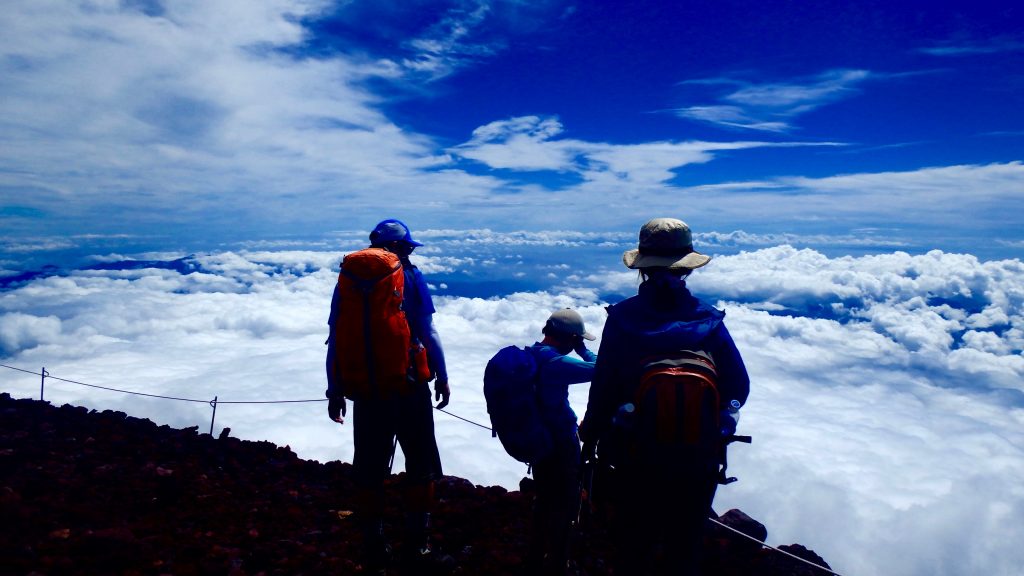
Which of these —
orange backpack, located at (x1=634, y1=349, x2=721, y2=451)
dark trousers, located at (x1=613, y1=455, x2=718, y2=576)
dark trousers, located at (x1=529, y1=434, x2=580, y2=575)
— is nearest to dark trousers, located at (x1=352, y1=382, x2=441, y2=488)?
dark trousers, located at (x1=529, y1=434, x2=580, y2=575)

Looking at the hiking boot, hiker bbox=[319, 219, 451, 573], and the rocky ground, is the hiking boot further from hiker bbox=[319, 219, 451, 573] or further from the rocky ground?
the rocky ground

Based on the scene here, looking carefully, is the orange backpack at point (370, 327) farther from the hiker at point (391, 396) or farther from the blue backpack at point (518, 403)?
the blue backpack at point (518, 403)

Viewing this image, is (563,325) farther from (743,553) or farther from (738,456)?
(738,456)

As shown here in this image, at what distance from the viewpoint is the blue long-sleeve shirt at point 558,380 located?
354cm

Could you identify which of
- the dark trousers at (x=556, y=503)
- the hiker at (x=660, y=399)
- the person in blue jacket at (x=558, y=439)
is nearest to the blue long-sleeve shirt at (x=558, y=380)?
the person in blue jacket at (x=558, y=439)

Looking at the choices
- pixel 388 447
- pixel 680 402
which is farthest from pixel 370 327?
pixel 680 402

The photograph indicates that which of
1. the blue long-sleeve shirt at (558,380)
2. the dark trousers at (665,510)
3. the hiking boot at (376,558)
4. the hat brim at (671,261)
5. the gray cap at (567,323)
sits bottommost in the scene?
the hiking boot at (376,558)

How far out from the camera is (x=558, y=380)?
361 cm

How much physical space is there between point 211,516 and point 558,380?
4.14 metres

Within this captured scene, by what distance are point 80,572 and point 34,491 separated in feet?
8.28

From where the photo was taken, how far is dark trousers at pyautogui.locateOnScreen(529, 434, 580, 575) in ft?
12.6

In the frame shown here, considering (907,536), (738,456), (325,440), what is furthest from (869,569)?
(325,440)

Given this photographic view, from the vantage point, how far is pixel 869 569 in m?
104

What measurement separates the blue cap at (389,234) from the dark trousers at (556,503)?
1.96m
